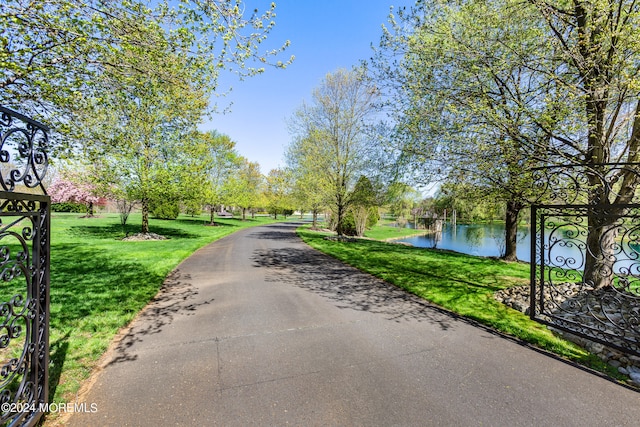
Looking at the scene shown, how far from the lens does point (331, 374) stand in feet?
10.6

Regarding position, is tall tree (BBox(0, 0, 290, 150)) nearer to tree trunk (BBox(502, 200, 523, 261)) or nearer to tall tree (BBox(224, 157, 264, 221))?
tree trunk (BBox(502, 200, 523, 261))

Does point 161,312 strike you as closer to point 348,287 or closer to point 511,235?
point 348,287

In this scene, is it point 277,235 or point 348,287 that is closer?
point 348,287

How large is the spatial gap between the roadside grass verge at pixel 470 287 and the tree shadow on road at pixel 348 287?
42 cm

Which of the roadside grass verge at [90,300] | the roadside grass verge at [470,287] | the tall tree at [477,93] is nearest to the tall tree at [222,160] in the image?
Result: the roadside grass verge at [90,300]

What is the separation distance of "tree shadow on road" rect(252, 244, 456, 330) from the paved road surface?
0.07m

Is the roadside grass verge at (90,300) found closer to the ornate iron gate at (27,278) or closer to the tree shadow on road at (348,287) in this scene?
the ornate iron gate at (27,278)

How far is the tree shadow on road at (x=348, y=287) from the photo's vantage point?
519 cm

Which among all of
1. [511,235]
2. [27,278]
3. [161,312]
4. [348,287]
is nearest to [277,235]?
[348,287]

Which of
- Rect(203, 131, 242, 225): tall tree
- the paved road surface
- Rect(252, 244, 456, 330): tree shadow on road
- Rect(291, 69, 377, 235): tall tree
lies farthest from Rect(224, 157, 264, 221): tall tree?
the paved road surface

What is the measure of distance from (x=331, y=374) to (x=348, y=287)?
3678 millimetres

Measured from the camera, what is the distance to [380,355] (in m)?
Answer: 3.67

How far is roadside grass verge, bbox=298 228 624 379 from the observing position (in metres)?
4.06

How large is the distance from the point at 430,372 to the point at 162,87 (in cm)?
739
